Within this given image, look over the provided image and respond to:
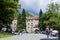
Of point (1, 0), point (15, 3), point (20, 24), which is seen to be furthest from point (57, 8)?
point (20, 24)

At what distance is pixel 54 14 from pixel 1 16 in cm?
3916

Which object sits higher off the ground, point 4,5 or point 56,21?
point 4,5

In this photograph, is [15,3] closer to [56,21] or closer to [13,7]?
[13,7]

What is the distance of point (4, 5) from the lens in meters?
52.9

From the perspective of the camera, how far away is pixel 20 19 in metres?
175

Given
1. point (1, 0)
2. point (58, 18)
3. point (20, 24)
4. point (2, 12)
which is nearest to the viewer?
point (1, 0)

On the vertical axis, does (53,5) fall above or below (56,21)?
above

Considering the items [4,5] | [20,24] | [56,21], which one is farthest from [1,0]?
[20,24]

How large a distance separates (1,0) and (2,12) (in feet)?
14.0

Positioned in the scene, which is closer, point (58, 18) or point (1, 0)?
point (1, 0)

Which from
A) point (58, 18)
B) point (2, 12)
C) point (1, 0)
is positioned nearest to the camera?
point (1, 0)

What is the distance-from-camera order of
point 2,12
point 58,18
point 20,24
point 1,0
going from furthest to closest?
point 20,24 → point 58,18 → point 2,12 → point 1,0

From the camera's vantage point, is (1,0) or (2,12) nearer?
(1,0)

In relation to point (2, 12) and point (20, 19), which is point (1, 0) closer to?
→ point (2, 12)
